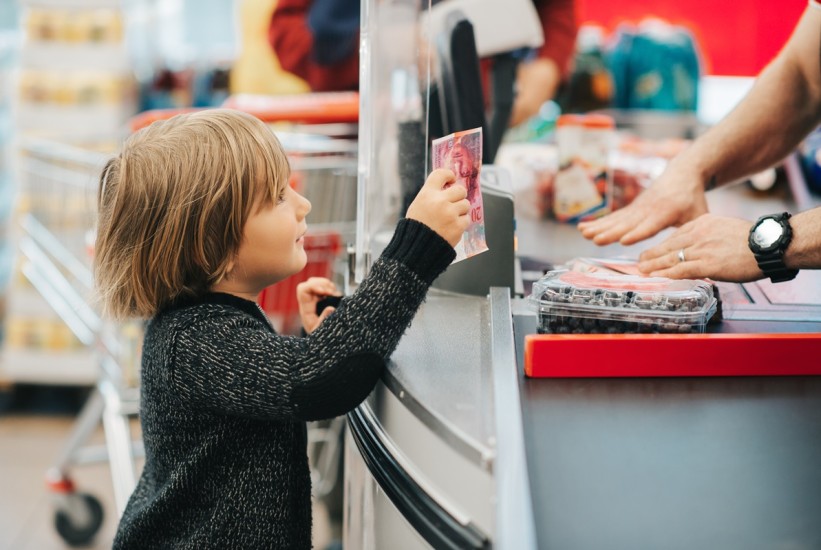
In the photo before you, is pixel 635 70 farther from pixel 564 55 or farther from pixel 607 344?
pixel 607 344

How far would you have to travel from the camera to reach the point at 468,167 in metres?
1.19

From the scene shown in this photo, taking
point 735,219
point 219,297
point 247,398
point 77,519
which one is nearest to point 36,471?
point 77,519

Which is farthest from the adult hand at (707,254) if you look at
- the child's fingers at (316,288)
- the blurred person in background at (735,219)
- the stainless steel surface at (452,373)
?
the child's fingers at (316,288)

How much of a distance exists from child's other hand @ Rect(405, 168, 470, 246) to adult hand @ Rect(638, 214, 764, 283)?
329mm

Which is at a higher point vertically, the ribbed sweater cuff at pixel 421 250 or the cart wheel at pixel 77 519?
A: the ribbed sweater cuff at pixel 421 250

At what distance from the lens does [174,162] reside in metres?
1.24

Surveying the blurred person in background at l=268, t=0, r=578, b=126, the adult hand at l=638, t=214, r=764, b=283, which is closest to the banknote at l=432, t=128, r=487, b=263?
the adult hand at l=638, t=214, r=764, b=283

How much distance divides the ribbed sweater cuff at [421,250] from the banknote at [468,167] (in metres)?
0.05

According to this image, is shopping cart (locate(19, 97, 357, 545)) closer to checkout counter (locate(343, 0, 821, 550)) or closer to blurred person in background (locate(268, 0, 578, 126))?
blurred person in background (locate(268, 0, 578, 126))

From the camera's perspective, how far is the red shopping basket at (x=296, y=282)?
8.29ft

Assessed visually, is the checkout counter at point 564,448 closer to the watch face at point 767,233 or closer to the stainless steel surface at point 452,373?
the stainless steel surface at point 452,373

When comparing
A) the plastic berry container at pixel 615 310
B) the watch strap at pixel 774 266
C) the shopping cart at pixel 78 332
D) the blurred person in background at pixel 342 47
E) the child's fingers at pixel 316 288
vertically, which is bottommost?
the shopping cart at pixel 78 332

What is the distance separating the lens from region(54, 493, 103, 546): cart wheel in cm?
285

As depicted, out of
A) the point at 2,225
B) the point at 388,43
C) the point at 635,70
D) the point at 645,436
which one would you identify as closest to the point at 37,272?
the point at 388,43
